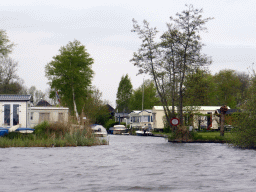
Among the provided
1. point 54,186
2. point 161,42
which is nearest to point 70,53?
point 161,42

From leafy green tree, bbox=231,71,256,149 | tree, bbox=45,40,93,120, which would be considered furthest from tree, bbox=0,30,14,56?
leafy green tree, bbox=231,71,256,149

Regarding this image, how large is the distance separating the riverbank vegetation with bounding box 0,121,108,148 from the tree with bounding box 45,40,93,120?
108 feet

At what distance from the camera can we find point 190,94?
38.5m

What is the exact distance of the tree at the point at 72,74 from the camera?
218 feet

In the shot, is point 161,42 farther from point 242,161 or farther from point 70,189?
point 70,189

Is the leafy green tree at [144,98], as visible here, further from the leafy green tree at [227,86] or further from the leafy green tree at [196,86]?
the leafy green tree at [196,86]

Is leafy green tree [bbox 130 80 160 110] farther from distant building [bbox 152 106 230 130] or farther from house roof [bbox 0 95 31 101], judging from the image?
house roof [bbox 0 95 31 101]

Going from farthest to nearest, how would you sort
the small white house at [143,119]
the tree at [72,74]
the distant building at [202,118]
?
the small white house at [143,119], the tree at [72,74], the distant building at [202,118]

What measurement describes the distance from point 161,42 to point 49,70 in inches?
1335

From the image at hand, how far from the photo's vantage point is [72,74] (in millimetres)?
65500

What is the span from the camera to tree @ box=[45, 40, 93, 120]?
66.6 meters

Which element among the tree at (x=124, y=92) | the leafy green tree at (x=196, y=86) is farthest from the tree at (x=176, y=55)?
the tree at (x=124, y=92)

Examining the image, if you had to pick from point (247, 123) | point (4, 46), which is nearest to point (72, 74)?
point (4, 46)

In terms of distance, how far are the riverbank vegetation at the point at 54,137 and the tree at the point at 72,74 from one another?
108ft
